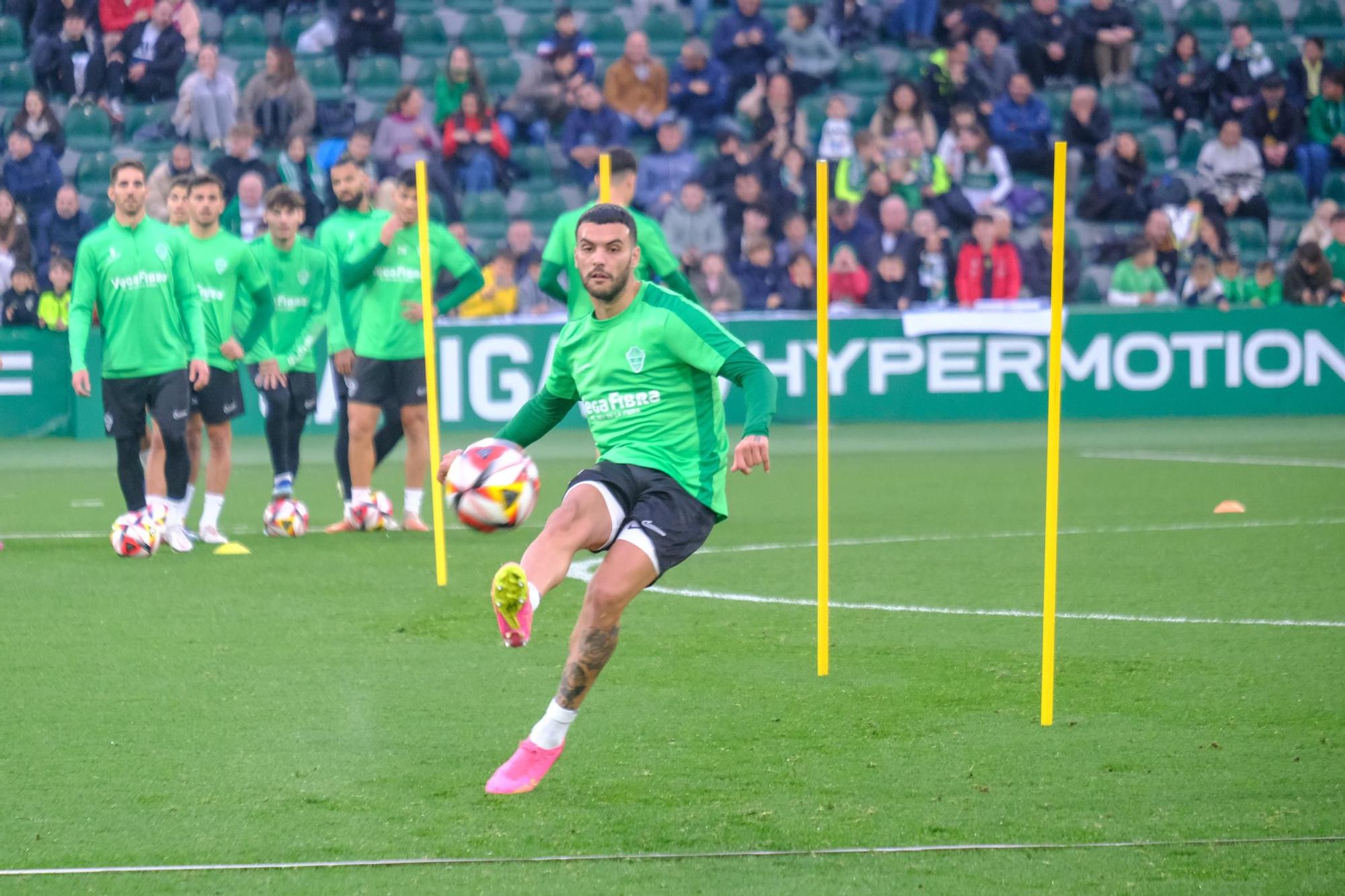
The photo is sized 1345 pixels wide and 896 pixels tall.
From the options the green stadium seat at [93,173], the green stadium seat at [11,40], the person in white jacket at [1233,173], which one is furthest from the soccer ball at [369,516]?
the person in white jacket at [1233,173]

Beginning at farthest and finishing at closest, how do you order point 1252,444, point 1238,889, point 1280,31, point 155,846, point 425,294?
point 1280,31 → point 1252,444 → point 425,294 → point 155,846 → point 1238,889

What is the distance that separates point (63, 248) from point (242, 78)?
368cm

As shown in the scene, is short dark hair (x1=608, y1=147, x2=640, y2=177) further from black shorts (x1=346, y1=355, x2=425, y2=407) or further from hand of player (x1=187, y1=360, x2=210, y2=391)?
hand of player (x1=187, y1=360, x2=210, y2=391)

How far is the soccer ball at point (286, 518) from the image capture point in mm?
11734

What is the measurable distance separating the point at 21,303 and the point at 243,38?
5626 mm

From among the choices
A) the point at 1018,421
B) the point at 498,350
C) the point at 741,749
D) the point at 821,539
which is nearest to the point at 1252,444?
the point at 1018,421

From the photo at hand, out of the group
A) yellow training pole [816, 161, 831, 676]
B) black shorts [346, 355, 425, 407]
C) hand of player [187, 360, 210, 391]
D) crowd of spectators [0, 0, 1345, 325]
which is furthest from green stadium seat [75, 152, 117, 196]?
yellow training pole [816, 161, 831, 676]

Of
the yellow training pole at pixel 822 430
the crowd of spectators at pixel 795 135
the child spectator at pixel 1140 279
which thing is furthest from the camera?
the child spectator at pixel 1140 279

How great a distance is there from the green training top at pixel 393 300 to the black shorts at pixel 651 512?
20.2ft

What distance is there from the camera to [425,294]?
9523 millimetres

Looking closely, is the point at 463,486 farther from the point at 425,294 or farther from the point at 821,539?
the point at 425,294

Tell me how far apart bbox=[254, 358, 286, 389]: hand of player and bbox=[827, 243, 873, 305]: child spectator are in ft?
29.6

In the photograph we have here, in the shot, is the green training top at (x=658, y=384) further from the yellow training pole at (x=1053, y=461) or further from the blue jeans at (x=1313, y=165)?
the blue jeans at (x=1313, y=165)

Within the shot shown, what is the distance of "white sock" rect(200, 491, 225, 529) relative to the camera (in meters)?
11.6
